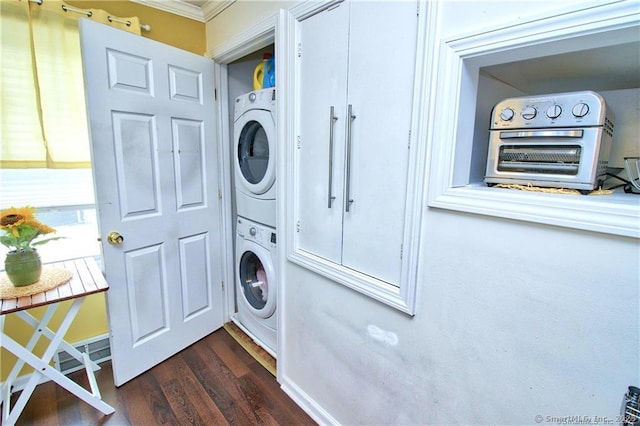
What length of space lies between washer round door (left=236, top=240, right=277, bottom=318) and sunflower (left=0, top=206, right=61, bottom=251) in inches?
41.9

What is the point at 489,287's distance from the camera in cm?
88

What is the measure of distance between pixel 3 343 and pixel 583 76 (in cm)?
262

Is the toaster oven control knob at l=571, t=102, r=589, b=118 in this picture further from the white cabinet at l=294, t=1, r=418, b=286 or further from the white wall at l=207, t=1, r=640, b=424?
the white cabinet at l=294, t=1, r=418, b=286

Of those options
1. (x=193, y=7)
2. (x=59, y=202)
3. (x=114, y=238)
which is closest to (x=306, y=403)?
(x=114, y=238)

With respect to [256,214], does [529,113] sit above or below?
above

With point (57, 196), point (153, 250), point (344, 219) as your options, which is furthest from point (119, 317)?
point (344, 219)

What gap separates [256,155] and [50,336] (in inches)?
64.0

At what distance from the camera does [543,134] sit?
0.84 metres

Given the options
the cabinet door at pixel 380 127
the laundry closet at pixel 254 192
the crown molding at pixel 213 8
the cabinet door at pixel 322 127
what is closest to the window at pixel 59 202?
the laundry closet at pixel 254 192

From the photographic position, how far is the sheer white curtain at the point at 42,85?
1.51m

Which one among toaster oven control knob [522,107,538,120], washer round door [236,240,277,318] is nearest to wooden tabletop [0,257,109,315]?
washer round door [236,240,277,318]

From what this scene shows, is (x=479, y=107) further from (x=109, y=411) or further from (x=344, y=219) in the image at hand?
(x=109, y=411)

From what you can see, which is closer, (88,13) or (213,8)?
(88,13)

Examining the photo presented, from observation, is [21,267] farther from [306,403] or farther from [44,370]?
[306,403]
